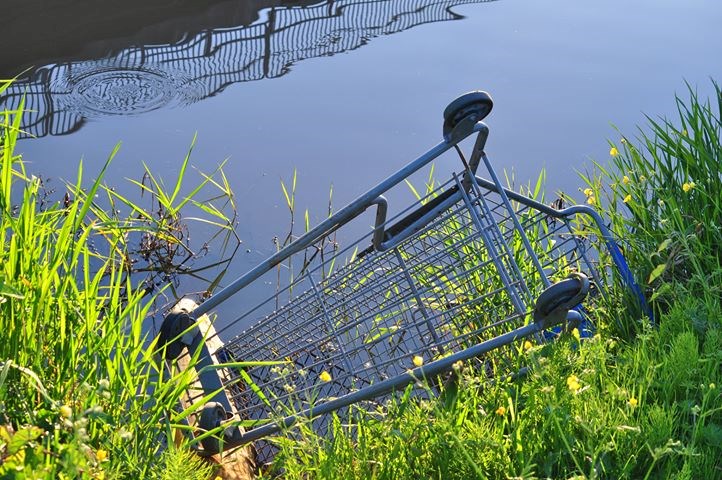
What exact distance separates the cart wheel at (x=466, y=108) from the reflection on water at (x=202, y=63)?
11.7 ft

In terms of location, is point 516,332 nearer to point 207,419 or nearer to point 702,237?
point 207,419

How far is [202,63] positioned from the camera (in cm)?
737

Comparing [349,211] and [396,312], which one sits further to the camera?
[396,312]

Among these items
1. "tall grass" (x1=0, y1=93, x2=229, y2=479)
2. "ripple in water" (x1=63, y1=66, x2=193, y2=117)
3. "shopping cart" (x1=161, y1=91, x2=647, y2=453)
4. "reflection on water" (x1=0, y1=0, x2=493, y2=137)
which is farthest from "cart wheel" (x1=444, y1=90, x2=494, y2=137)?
"ripple in water" (x1=63, y1=66, x2=193, y2=117)

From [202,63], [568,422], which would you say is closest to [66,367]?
[568,422]

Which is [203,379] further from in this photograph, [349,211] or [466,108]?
[466,108]

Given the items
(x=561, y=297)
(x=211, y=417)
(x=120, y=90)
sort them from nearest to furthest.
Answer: (x=561, y=297) → (x=211, y=417) → (x=120, y=90)

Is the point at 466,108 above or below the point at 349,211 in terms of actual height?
above

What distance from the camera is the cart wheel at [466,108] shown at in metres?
3.13

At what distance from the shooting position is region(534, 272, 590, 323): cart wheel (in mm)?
2723

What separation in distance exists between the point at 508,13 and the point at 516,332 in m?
6.65

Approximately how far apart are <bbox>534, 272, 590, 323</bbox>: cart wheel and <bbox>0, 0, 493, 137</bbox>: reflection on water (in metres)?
4.10

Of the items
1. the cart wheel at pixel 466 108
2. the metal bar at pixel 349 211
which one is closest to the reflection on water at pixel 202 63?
the metal bar at pixel 349 211

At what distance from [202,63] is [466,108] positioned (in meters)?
4.59
